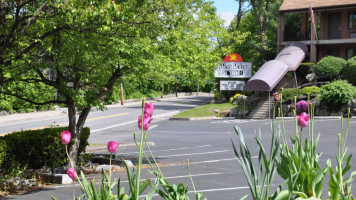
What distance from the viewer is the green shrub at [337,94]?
94.3ft

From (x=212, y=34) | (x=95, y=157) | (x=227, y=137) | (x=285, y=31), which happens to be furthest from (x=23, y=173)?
(x=285, y=31)

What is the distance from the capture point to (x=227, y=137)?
2197 cm

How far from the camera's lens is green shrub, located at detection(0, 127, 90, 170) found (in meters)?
12.6

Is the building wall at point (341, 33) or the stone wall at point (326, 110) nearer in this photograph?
the stone wall at point (326, 110)

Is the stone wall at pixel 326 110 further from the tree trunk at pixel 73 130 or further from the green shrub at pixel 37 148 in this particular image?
the green shrub at pixel 37 148

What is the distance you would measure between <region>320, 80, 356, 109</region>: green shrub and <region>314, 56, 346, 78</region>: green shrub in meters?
3.56

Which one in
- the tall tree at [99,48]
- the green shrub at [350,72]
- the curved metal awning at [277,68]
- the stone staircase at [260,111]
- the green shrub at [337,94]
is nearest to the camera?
the tall tree at [99,48]

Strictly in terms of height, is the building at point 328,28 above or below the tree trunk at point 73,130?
above

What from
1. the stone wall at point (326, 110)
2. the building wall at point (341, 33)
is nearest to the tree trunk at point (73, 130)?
the stone wall at point (326, 110)

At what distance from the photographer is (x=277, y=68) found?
3403 cm

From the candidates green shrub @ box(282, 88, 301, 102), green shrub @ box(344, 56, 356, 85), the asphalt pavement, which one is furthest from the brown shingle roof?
the asphalt pavement

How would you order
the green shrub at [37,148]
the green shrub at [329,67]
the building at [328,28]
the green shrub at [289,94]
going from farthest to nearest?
the building at [328,28]
the green shrub at [329,67]
the green shrub at [289,94]
the green shrub at [37,148]

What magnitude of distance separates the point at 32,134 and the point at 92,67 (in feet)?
9.05

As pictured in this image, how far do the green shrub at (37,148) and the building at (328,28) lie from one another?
93.3 ft
